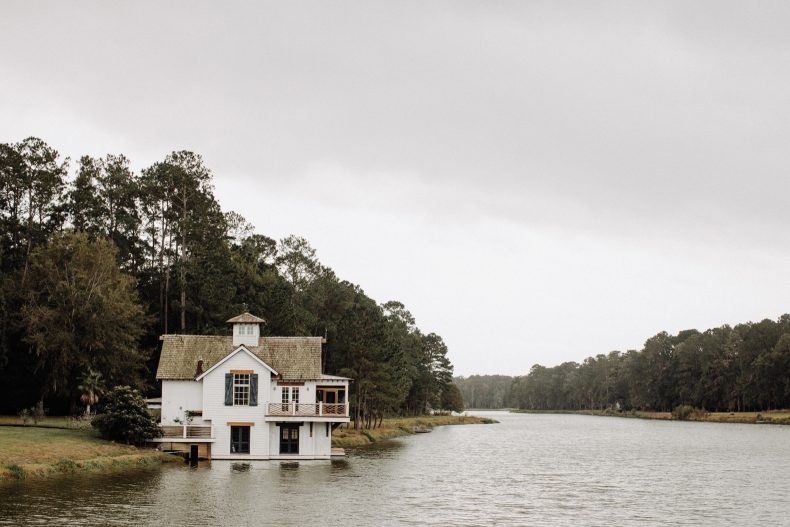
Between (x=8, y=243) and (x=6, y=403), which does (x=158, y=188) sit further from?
(x=6, y=403)

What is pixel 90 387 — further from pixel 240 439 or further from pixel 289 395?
pixel 289 395

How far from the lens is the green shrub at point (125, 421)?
49312mm

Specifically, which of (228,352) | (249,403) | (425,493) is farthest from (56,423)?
(425,493)

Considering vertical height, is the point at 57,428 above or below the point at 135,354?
below

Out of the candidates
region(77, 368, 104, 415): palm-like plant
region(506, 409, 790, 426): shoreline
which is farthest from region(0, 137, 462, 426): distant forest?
region(506, 409, 790, 426): shoreline

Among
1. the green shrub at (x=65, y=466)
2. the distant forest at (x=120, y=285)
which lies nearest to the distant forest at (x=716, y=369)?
the distant forest at (x=120, y=285)

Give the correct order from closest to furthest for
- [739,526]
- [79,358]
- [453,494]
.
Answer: [739,526] < [453,494] < [79,358]

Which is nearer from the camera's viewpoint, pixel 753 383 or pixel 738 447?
pixel 738 447

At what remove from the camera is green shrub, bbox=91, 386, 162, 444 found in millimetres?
49312

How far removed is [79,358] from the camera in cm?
6056

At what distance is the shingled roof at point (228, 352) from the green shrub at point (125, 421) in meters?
2.95

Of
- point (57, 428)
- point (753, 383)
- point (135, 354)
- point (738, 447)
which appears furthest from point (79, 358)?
point (753, 383)

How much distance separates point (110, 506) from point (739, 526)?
24794 millimetres

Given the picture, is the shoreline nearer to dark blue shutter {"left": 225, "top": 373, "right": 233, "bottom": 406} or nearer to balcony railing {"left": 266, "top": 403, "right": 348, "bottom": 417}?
balcony railing {"left": 266, "top": 403, "right": 348, "bottom": 417}
